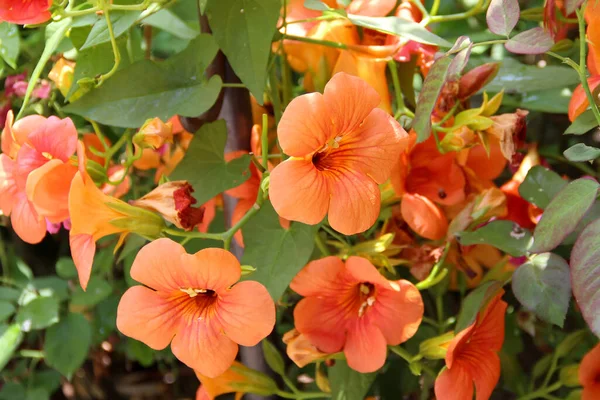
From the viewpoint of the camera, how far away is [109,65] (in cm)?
57

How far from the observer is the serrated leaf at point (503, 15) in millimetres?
463

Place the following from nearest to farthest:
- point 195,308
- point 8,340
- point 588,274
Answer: point 588,274, point 195,308, point 8,340

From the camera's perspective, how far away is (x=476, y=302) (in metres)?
0.52

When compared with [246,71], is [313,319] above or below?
below

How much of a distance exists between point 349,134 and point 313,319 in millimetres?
179

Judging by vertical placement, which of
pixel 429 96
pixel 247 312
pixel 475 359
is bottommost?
pixel 475 359

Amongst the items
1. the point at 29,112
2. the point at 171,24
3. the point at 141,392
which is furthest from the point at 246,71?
the point at 141,392

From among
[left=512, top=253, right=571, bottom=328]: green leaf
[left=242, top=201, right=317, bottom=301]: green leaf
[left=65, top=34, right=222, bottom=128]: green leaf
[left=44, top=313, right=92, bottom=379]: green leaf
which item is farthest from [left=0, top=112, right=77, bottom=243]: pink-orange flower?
[left=512, top=253, right=571, bottom=328]: green leaf

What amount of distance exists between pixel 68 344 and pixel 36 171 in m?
0.36

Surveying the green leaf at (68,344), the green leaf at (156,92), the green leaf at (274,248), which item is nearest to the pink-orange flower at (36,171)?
the green leaf at (156,92)

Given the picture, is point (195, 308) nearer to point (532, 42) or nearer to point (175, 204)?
point (175, 204)

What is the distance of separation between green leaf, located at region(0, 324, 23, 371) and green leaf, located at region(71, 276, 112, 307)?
7cm

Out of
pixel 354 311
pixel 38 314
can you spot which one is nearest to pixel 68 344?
pixel 38 314

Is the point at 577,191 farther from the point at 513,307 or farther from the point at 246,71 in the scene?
the point at 513,307
